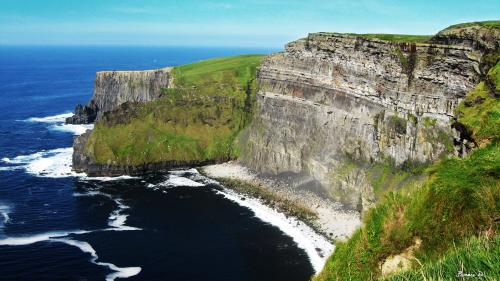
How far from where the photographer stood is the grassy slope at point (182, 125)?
121419 mm

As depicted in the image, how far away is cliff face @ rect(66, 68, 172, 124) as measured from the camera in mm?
166625

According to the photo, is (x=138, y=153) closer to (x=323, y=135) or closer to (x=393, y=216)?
(x=323, y=135)

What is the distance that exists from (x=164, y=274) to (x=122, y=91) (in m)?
122

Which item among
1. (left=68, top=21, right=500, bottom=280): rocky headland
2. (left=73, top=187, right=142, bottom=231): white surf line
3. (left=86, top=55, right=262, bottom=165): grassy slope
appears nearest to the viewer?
(left=68, top=21, right=500, bottom=280): rocky headland

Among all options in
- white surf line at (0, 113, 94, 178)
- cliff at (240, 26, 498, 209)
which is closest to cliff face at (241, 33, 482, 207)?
cliff at (240, 26, 498, 209)

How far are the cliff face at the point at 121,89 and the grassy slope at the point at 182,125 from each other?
19298 mm

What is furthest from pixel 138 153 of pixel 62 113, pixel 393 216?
pixel 393 216

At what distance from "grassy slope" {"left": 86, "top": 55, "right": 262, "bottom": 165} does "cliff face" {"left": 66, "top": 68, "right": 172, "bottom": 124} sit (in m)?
19.3

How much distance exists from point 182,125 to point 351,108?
5354 cm

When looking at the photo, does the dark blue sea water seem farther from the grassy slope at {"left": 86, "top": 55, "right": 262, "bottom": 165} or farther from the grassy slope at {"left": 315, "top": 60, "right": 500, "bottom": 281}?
the grassy slope at {"left": 315, "top": 60, "right": 500, "bottom": 281}

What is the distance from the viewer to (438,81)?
74875 millimetres

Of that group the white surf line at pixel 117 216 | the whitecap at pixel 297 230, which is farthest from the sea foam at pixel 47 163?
the whitecap at pixel 297 230

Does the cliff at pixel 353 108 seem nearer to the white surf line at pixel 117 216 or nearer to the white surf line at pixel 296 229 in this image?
the white surf line at pixel 296 229

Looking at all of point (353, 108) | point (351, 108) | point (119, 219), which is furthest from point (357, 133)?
point (119, 219)
